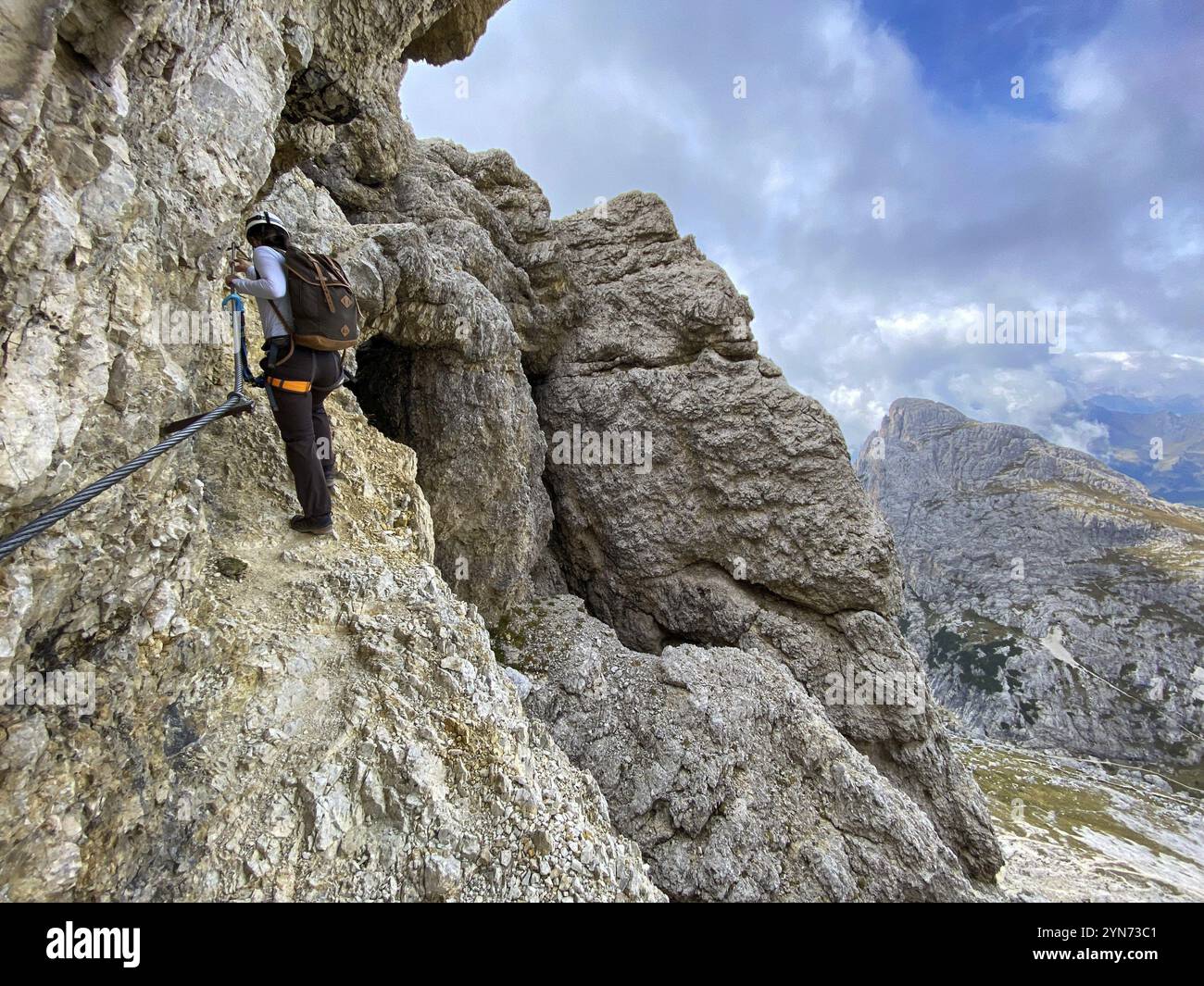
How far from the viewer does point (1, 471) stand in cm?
380

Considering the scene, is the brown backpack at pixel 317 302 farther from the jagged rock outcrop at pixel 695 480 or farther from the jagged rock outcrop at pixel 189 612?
the jagged rock outcrop at pixel 695 480

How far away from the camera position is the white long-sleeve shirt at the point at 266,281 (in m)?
6.86

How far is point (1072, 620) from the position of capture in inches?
6132

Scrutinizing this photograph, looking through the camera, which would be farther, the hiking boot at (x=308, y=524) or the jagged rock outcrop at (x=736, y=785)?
the jagged rock outcrop at (x=736, y=785)

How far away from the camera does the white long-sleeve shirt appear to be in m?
6.86

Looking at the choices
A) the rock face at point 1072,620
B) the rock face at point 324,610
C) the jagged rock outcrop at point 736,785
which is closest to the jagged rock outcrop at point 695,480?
the rock face at point 324,610

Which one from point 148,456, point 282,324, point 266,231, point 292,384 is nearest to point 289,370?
point 292,384

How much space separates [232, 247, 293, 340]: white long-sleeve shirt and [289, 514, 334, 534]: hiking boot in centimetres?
270

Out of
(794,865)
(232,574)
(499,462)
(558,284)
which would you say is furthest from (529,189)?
(794,865)

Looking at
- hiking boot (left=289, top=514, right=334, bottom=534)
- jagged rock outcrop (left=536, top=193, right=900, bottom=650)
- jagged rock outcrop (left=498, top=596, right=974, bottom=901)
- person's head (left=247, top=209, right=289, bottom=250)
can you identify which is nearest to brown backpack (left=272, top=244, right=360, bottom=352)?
person's head (left=247, top=209, right=289, bottom=250)

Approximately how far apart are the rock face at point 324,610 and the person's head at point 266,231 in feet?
1.07

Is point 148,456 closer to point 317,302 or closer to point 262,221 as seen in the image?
point 317,302

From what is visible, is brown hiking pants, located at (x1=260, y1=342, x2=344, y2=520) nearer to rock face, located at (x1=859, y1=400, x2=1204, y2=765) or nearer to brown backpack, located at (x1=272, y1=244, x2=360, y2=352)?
brown backpack, located at (x1=272, y1=244, x2=360, y2=352)
